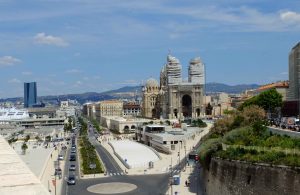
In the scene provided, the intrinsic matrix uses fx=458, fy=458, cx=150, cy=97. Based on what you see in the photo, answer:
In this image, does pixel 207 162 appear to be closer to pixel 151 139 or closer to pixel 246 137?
pixel 246 137

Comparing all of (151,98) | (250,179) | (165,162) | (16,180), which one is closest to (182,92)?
(151,98)

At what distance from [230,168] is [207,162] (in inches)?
313

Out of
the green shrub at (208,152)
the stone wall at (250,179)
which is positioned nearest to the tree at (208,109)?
the green shrub at (208,152)

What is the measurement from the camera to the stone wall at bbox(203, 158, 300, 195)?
92.9 feet

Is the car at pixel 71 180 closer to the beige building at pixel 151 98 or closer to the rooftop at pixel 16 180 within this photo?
the rooftop at pixel 16 180

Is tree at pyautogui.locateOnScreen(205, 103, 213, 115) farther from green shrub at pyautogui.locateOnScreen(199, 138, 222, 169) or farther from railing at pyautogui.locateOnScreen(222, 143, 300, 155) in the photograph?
railing at pyautogui.locateOnScreen(222, 143, 300, 155)

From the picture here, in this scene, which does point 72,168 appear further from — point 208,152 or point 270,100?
point 270,100

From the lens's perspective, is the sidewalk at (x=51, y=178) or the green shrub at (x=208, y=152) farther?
the sidewalk at (x=51, y=178)

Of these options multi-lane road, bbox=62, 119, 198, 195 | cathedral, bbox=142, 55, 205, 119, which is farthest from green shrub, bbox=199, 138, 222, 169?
cathedral, bbox=142, 55, 205, 119

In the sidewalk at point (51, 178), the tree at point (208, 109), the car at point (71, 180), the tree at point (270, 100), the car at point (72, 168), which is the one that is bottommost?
the sidewalk at point (51, 178)

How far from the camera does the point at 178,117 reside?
5551 inches

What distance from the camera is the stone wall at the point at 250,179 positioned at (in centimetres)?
2833

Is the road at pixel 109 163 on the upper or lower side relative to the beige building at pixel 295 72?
lower

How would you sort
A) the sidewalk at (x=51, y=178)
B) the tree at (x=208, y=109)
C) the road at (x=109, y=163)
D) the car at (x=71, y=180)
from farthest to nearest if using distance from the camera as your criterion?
the tree at (x=208, y=109), the road at (x=109, y=163), the car at (x=71, y=180), the sidewalk at (x=51, y=178)
